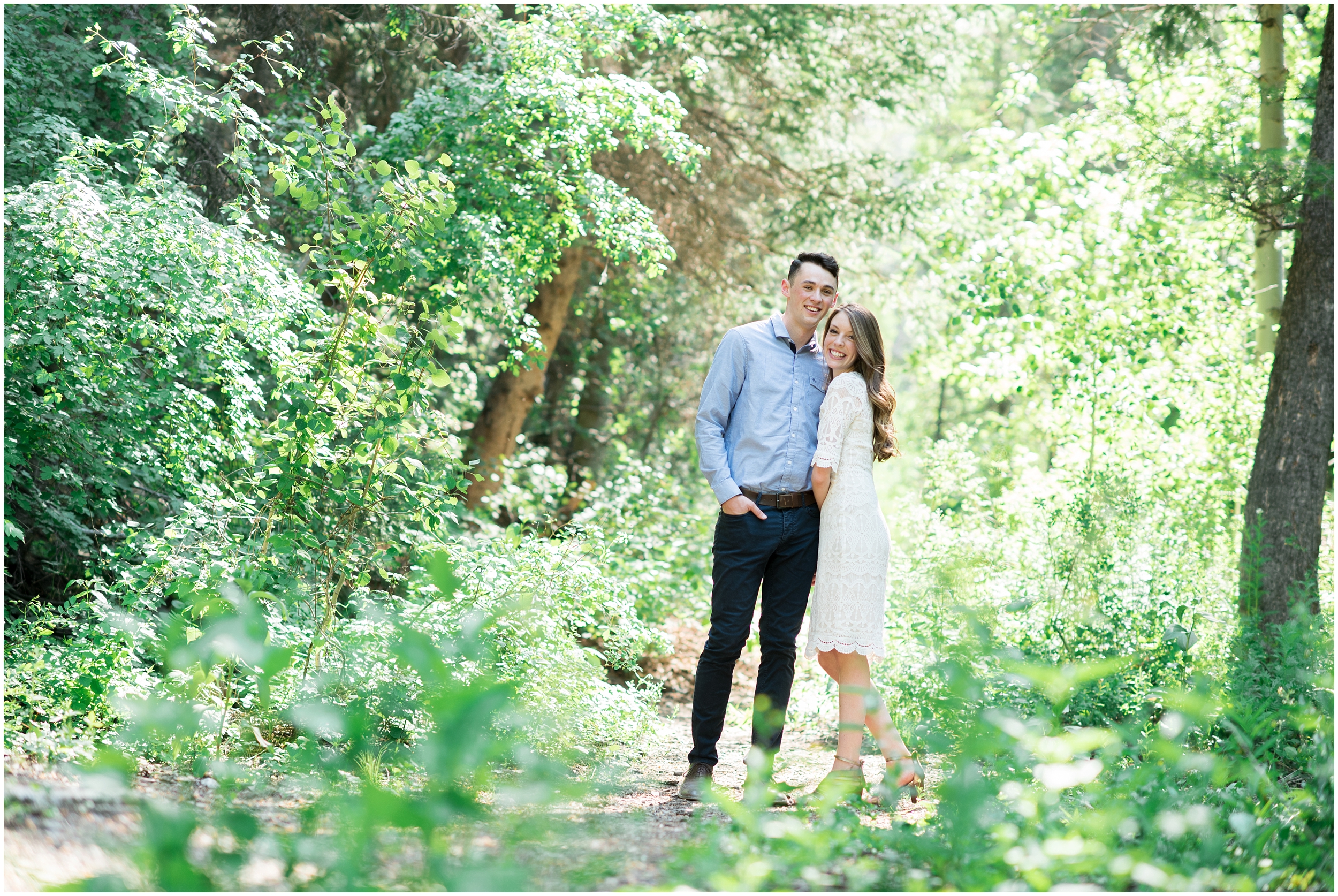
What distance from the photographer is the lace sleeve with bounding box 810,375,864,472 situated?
3.71 meters

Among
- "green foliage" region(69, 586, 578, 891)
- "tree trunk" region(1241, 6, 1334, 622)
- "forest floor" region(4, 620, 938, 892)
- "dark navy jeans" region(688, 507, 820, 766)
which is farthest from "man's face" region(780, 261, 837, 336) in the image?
"tree trunk" region(1241, 6, 1334, 622)

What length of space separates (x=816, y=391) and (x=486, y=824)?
2168 millimetres

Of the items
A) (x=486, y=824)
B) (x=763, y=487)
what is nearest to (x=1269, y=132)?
(x=763, y=487)

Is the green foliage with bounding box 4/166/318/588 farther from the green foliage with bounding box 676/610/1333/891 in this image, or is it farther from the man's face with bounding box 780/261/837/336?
the green foliage with bounding box 676/610/1333/891

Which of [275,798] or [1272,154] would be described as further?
[1272,154]

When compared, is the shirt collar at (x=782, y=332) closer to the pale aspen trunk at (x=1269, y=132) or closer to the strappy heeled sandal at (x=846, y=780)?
the strappy heeled sandal at (x=846, y=780)

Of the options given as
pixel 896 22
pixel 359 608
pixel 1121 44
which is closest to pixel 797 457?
pixel 359 608

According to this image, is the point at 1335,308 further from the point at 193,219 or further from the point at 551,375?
the point at 551,375

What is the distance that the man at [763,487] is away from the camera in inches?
149

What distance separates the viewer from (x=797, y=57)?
8570 millimetres

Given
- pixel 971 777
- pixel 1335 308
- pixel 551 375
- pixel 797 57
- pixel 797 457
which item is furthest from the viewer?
pixel 551 375

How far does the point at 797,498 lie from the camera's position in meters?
3.84

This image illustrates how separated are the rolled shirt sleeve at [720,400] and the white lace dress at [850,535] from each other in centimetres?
35

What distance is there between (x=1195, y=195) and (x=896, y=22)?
418 centimetres
